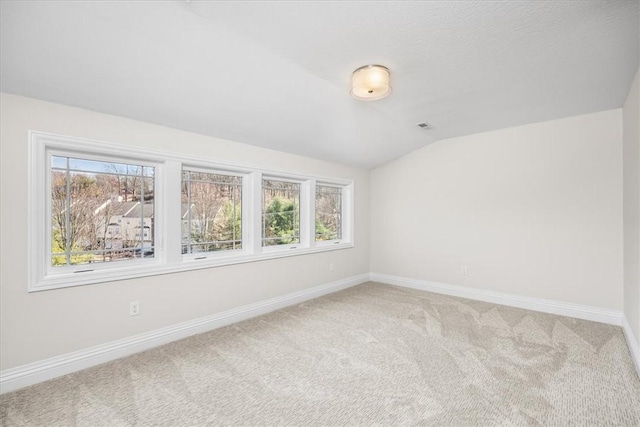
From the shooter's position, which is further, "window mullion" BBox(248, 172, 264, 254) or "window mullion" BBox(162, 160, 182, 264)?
"window mullion" BBox(248, 172, 264, 254)

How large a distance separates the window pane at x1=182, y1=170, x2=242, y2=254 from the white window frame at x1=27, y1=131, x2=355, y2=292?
69mm

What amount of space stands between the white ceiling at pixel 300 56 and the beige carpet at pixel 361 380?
209 centimetres

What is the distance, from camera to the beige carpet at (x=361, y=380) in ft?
5.94

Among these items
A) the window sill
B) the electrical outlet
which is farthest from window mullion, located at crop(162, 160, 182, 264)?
the electrical outlet

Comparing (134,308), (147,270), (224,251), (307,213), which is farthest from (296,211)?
(134,308)

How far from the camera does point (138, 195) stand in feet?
9.14

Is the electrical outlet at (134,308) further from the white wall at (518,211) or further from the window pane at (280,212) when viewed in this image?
the white wall at (518,211)

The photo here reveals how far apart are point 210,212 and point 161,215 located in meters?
0.56

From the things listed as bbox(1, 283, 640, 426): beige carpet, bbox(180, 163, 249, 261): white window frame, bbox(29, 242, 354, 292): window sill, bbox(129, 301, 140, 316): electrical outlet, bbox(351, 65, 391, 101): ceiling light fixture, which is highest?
bbox(351, 65, 391, 101): ceiling light fixture

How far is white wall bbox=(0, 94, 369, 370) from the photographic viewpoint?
2.05 meters

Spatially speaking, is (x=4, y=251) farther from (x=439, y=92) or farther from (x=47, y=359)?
(x=439, y=92)

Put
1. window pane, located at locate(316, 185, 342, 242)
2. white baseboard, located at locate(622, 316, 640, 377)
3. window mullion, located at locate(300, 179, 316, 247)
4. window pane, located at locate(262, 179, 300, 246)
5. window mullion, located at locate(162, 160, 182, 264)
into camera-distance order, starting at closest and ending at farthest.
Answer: white baseboard, located at locate(622, 316, 640, 377)
window mullion, located at locate(162, 160, 182, 264)
window pane, located at locate(262, 179, 300, 246)
window mullion, located at locate(300, 179, 316, 247)
window pane, located at locate(316, 185, 342, 242)

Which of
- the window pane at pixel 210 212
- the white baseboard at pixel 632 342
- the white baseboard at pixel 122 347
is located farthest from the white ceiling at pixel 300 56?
the white baseboard at pixel 632 342

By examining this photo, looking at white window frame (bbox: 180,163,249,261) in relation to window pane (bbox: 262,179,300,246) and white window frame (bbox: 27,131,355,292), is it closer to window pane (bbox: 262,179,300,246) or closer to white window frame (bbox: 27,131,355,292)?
white window frame (bbox: 27,131,355,292)
